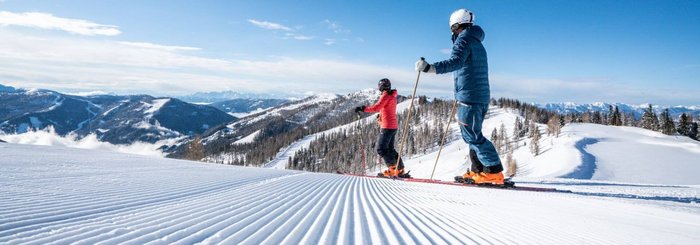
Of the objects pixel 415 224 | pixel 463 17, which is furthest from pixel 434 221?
pixel 463 17

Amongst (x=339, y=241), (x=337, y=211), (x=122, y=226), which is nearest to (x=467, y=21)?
(x=337, y=211)

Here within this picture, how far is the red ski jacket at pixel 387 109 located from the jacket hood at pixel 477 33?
12.1 feet

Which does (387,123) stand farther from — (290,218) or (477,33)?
(290,218)

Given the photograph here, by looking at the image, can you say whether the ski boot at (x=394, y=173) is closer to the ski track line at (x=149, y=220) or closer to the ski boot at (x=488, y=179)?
the ski boot at (x=488, y=179)

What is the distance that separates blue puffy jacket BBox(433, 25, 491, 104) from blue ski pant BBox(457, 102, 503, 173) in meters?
0.14

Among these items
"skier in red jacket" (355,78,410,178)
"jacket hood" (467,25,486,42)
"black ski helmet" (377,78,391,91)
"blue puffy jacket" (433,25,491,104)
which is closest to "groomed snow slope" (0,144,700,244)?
"blue puffy jacket" (433,25,491,104)

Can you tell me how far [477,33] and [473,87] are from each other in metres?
0.96

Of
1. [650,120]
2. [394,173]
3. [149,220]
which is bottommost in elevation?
[394,173]

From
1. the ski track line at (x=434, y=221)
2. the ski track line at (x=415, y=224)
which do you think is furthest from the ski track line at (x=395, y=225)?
the ski track line at (x=434, y=221)

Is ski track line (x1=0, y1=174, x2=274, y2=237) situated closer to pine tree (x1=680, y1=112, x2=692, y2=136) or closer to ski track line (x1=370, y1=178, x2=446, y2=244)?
ski track line (x1=370, y1=178, x2=446, y2=244)

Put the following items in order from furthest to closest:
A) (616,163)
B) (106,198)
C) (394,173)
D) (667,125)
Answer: (667,125) → (616,163) → (394,173) → (106,198)

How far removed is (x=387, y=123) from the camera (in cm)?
1014

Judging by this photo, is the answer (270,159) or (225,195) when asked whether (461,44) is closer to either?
(225,195)

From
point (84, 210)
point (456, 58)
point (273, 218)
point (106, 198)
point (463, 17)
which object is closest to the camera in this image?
point (84, 210)
